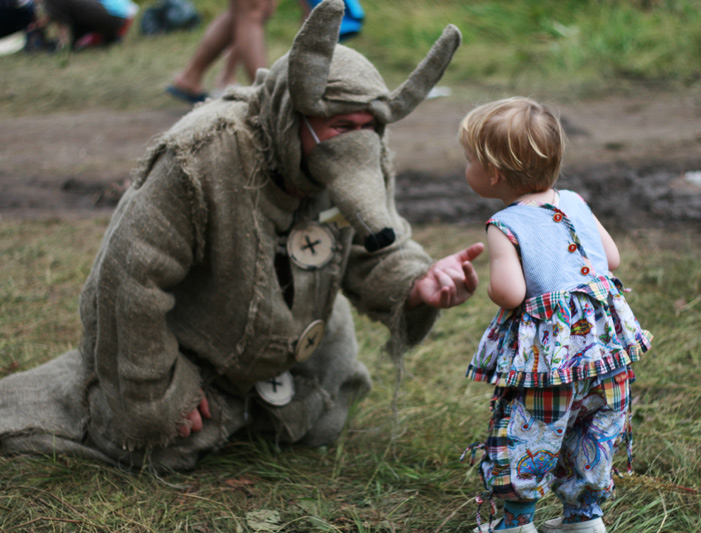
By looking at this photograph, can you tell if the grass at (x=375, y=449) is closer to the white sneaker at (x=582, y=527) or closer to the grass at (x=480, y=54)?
the white sneaker at (x=582, y=527)

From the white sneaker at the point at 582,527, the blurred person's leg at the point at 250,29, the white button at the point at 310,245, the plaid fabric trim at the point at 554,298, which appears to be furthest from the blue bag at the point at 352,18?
the white sneaker at the point at 582,527

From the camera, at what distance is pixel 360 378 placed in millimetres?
2639

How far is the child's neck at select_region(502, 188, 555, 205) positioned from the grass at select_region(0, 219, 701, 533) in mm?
880

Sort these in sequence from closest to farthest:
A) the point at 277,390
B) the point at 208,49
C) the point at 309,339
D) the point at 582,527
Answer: the point at 582,527 < the point at 309,339 < the point at 277,390 < the point at 208,49

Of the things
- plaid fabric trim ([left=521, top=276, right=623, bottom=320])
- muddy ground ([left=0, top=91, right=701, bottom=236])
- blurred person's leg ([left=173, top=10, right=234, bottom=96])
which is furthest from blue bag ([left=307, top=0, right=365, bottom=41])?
plaid fabric trim ([left=521, top=276, right=623, bottom=320])

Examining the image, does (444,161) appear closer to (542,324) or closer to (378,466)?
(378,466)

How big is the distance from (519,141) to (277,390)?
1.19 metres

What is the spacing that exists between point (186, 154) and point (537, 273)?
0.98 meters

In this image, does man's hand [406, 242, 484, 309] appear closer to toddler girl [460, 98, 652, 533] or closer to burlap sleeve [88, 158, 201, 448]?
toddler girl [460, 98, 652, 533]

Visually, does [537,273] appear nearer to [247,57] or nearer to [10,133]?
[247,57]

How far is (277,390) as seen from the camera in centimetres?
238

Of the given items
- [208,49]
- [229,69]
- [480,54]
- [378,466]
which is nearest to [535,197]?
[378,466]

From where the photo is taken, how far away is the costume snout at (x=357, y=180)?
1.85 meters

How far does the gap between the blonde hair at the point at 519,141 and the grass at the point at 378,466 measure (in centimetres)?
95
